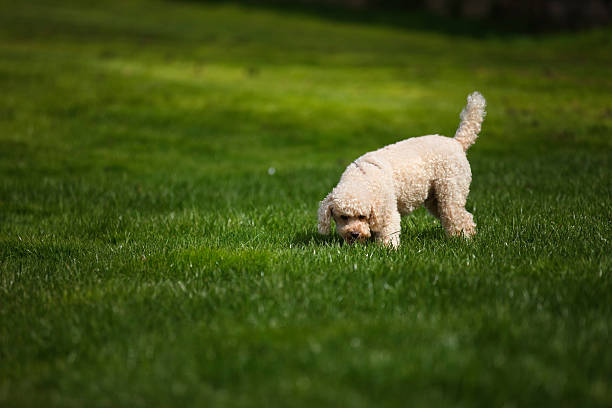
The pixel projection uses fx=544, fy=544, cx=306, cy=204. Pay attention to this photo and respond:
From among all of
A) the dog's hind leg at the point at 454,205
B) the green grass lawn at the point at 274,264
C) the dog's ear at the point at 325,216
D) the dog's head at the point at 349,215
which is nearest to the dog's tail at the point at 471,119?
the dog's hind leg at the point at 454,205

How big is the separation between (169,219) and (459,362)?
19.3 ft

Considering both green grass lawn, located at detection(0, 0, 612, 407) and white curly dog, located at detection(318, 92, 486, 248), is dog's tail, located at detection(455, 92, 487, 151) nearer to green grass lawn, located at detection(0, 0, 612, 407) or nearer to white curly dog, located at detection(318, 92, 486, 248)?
white curly dog, located at detection(318, 92, 486, 248)

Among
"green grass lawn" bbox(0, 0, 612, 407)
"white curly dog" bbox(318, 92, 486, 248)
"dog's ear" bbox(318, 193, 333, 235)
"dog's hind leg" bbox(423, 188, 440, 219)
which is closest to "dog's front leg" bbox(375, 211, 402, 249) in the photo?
"white curly dog" bbox(318, 92, 486, 248)

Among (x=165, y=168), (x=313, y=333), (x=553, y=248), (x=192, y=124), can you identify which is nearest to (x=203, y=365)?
(x=313, y=333)

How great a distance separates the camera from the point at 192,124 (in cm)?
1972

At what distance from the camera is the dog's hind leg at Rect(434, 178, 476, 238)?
22.6 feet

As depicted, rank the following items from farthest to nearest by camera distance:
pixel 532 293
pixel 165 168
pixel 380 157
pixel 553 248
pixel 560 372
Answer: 1. pixel 165 168
2. pixel 380 157
3. pixel 553 248
4. pixel 532 293
5. pixel 560 372

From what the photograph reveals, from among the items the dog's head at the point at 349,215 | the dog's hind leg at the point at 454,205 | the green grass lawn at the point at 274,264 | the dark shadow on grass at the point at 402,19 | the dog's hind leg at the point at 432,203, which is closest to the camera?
the green grass lawn at the point at 274,264

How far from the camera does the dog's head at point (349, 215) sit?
596cm

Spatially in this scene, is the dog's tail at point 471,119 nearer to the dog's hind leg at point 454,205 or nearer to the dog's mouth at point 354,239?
the dog's hind leg at point 454,205

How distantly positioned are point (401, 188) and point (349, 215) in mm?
902

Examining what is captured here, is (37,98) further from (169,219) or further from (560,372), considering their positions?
(560,372)

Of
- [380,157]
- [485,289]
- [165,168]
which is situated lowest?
[165,168]

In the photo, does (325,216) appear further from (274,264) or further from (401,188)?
(401,188)
